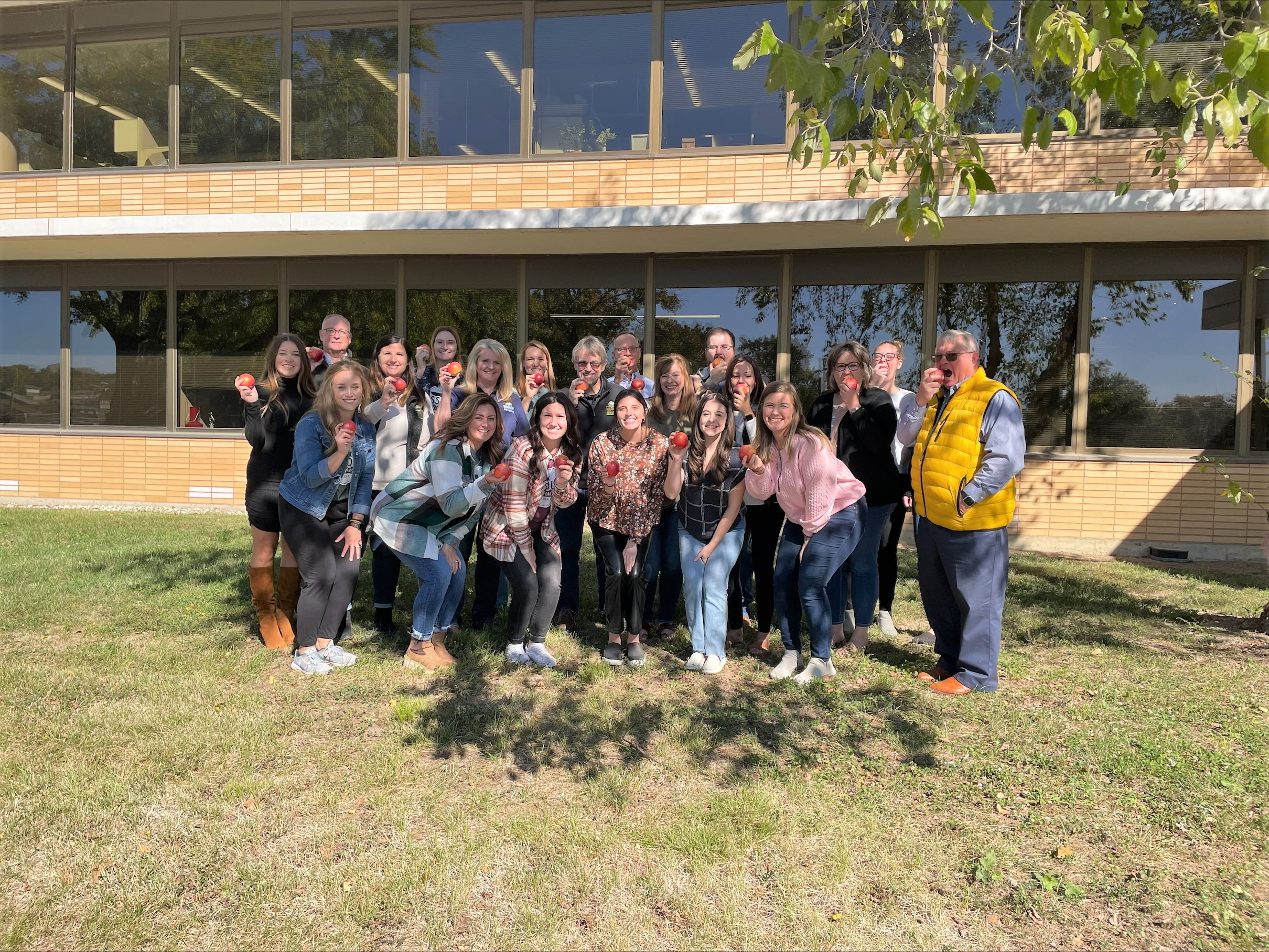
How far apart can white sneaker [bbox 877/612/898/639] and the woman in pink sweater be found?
1019 mm

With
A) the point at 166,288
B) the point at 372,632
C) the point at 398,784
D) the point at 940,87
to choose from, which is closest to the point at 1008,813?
the point at 398,784

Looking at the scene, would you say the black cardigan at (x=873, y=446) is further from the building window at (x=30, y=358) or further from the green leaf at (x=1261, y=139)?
the building window at (x=30, y=358)

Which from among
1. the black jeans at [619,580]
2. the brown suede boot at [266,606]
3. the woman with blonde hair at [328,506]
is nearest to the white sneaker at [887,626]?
the black jeans at [619,580]

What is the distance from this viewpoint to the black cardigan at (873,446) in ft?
17.2

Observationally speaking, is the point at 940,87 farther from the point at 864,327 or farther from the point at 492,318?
the point at 492,318

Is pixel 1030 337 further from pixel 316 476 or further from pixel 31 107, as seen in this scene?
pixel 31 107

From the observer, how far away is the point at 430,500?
16.1 feet

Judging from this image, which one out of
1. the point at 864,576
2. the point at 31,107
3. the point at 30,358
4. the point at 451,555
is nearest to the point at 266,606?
the point at 451,555

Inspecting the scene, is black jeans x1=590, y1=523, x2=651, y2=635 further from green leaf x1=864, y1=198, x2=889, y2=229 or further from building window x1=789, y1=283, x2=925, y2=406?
building window x1=789, y1=283, x2=925, y2=406

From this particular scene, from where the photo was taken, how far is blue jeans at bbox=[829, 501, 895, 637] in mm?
5289

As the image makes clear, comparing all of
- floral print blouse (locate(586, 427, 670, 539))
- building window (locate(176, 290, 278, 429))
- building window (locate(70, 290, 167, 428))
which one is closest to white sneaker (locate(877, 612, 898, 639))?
floral print blouse (locate(586, 427, 670, 539))

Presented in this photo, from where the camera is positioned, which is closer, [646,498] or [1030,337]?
[646,498]

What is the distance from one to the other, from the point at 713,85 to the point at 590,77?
5.01 ft

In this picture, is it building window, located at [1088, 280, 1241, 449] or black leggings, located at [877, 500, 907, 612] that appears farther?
building window, located at [1088, 280, 1241, 449]
